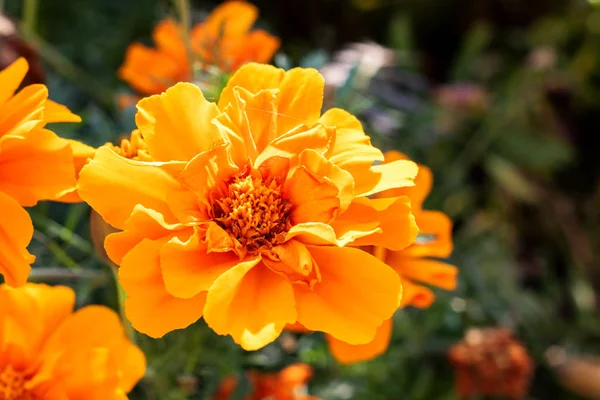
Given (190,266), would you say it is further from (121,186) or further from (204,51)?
(204,51)

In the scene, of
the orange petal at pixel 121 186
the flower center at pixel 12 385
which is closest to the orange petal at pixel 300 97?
the orange petal at pixel 121 186

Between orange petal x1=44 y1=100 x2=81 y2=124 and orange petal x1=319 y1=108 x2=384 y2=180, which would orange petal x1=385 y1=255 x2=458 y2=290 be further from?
orange petal x1=44 y1=100 x2=81 y2=124

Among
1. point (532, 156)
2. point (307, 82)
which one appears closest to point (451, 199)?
point (532, 156)

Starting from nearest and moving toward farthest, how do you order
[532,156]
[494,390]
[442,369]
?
1. [494,390]
2. [442,369]
3. [532,156]

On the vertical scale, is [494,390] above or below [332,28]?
below

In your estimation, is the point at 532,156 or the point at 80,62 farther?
the point at 532,156

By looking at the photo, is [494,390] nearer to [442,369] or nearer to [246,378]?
[442,369]

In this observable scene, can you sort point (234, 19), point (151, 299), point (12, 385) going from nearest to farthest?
1. point (151, 299)
2. point (12, 385)
3. point (234, 19)

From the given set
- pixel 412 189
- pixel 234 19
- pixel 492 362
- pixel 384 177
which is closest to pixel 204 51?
pixel 234 19

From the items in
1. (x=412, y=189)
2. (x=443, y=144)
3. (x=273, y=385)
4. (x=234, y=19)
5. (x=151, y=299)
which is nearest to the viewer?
(x=151, y=299)
